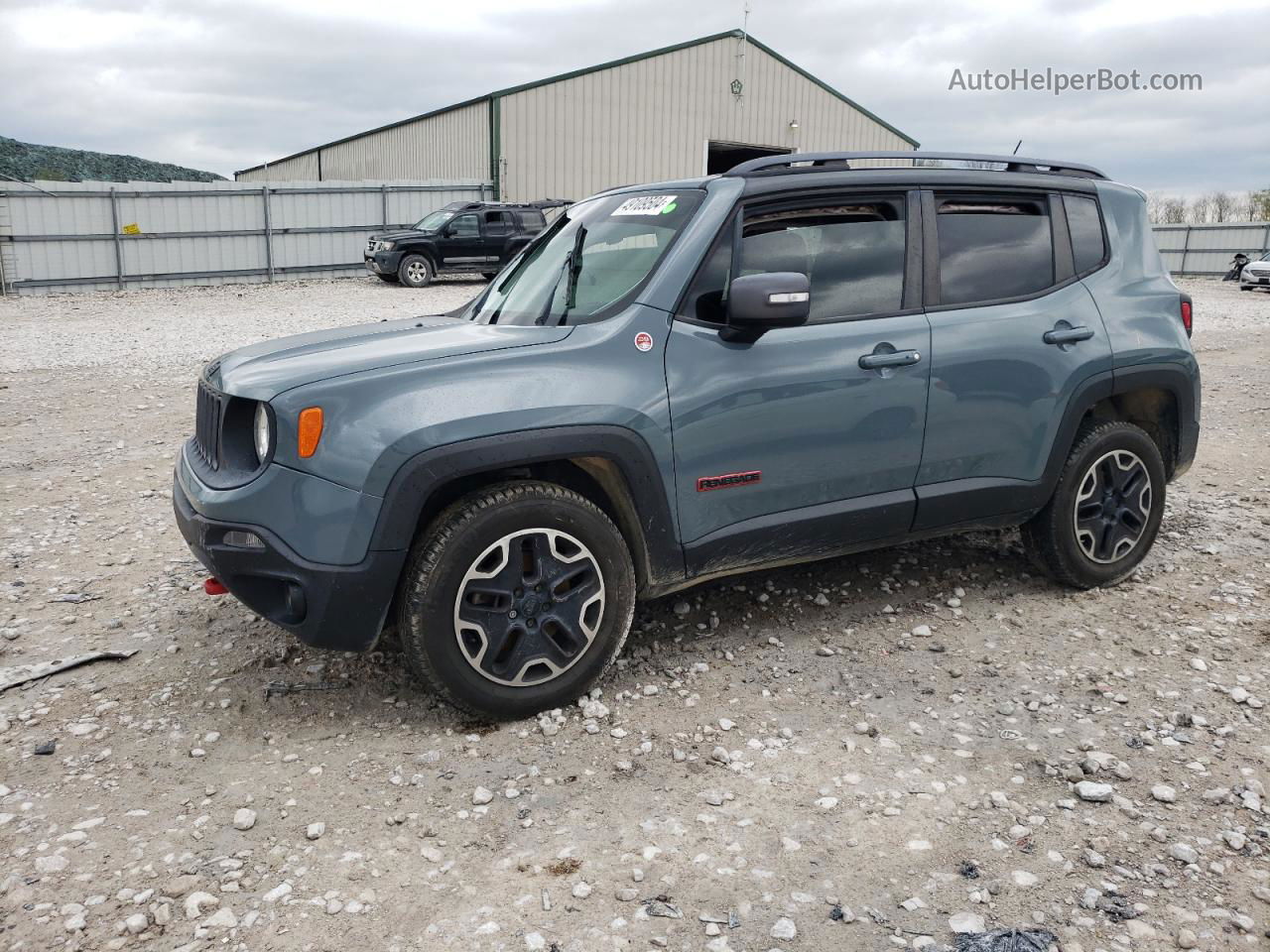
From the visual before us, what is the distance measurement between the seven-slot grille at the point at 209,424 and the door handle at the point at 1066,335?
3.24m

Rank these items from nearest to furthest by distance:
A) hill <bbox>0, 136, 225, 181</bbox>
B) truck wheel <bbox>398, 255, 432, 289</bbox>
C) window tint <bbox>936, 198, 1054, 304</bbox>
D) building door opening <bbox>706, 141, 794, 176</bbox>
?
1. window tint <bbox>936, 198, 1054, 304</bbox>
2. truck wheel <bbox>398, 255, 432, 289</bbox>
3. building door opening <bbox>706, 141, 794, 176</bbox>
4. hill <bbox>0, 136, 225, 181</bbox>

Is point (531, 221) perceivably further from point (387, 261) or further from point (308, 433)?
point (308, 433)

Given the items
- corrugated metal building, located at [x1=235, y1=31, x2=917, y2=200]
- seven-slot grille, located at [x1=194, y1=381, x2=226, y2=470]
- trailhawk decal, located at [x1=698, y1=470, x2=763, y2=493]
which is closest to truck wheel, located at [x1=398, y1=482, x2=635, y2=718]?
trailhawk decal, located at [x1=698, y1=470, x2=763, y2=493]

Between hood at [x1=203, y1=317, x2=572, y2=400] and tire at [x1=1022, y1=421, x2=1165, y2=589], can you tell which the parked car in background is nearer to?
tire at [x1=1022, y1=421, x2=1165, y2=589]

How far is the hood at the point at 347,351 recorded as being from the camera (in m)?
3.34

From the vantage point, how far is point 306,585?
3203 mm

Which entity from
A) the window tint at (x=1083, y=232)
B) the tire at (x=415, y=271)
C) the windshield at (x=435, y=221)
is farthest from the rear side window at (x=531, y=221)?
the window tint at (x=1083, y=232)

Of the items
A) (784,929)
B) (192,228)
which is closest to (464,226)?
(192,228)

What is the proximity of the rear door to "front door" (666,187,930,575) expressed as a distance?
13cm

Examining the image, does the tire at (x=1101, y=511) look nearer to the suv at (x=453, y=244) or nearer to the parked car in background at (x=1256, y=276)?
the suv at (x=453, y=244)

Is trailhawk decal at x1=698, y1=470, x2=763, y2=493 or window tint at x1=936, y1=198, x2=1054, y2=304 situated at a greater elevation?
window tint at x1=936, y1=198, x2=1054, y2=304

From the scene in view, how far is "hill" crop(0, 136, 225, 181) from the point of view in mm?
48156

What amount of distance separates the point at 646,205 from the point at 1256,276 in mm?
26127

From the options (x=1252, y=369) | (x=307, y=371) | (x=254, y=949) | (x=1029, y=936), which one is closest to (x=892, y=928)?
(x=1029, y=936)
